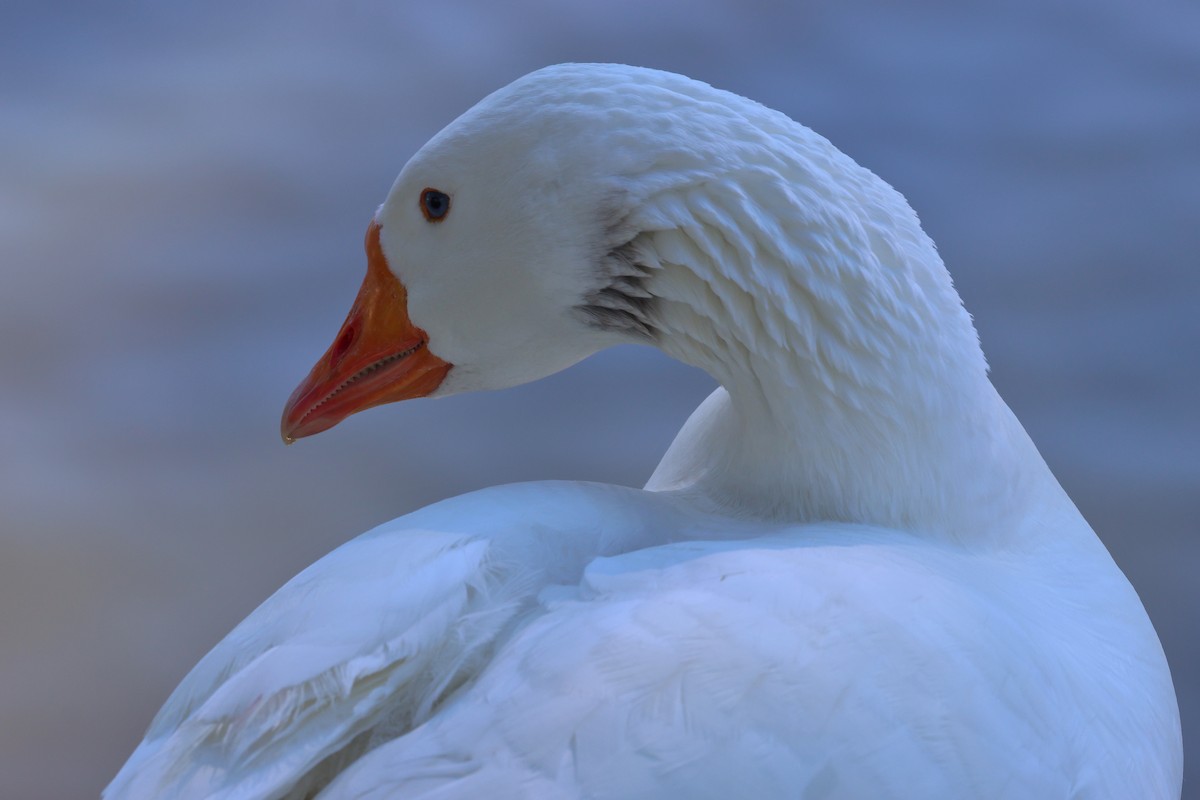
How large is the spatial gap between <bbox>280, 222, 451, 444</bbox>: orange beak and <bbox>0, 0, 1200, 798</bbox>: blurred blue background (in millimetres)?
561

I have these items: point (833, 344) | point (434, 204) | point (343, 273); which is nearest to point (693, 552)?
point (833, 344)

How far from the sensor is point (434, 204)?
1119 mm

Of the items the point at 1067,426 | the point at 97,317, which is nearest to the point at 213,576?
the point at 97,317

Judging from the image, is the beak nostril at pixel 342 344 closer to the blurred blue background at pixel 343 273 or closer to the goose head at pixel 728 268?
the goose head at pixel 728 268

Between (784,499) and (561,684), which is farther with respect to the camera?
(784,499)

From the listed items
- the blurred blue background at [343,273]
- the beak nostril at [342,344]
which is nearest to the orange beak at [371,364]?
the beak nostril at [342,344]

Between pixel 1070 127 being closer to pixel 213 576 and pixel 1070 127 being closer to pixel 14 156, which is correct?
pixel 213 576

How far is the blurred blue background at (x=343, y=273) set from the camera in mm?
1766

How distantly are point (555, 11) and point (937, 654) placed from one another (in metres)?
2.13

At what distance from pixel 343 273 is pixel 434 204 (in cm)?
110

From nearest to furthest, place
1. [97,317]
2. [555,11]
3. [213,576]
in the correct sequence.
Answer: [213,576]
[97,317]
[555,11]

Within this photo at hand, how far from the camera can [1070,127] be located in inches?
97.7

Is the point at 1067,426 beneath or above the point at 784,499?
beneath

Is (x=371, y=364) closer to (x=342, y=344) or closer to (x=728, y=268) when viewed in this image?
(x=342, y=344)
